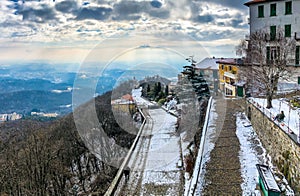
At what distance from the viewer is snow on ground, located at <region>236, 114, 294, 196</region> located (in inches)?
363

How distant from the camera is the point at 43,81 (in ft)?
173

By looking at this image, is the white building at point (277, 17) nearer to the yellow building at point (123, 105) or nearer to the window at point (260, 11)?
the window at point (260, 11)

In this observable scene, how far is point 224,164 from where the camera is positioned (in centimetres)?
1123

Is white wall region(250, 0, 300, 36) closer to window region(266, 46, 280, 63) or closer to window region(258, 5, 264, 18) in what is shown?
window region(258, 5, 264, 18)

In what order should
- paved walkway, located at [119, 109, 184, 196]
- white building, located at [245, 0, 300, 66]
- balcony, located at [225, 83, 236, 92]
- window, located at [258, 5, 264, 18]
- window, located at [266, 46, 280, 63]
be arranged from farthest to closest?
balcony, located at [225, 83, 236, 92]
window, located at [258, 5, 264, 18]
white building, located at [245, 0, 300, 66]
window, located at [266, 46, 280, 63]
paved walkway, located at [119, 109, 184, 196]

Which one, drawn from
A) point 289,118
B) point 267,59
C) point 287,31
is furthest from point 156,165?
point 287,31

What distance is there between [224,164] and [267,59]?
791 cm

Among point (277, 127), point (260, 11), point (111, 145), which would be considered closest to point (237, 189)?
point (277, 127)

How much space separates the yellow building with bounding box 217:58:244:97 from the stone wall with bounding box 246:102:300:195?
11.6 m

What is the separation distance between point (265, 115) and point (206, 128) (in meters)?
3.87

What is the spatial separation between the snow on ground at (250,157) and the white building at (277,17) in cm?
691

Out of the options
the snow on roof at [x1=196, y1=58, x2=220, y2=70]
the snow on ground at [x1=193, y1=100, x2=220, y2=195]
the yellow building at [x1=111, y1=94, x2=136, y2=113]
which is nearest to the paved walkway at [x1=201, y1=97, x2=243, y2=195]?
the snow on ground at [x1=193, y1=100, x2=220, y2=195]

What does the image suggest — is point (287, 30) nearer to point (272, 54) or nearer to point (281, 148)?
point (272, 54)

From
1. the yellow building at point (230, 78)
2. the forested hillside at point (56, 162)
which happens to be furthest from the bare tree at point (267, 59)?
the forested hillside at point (56, 162)
